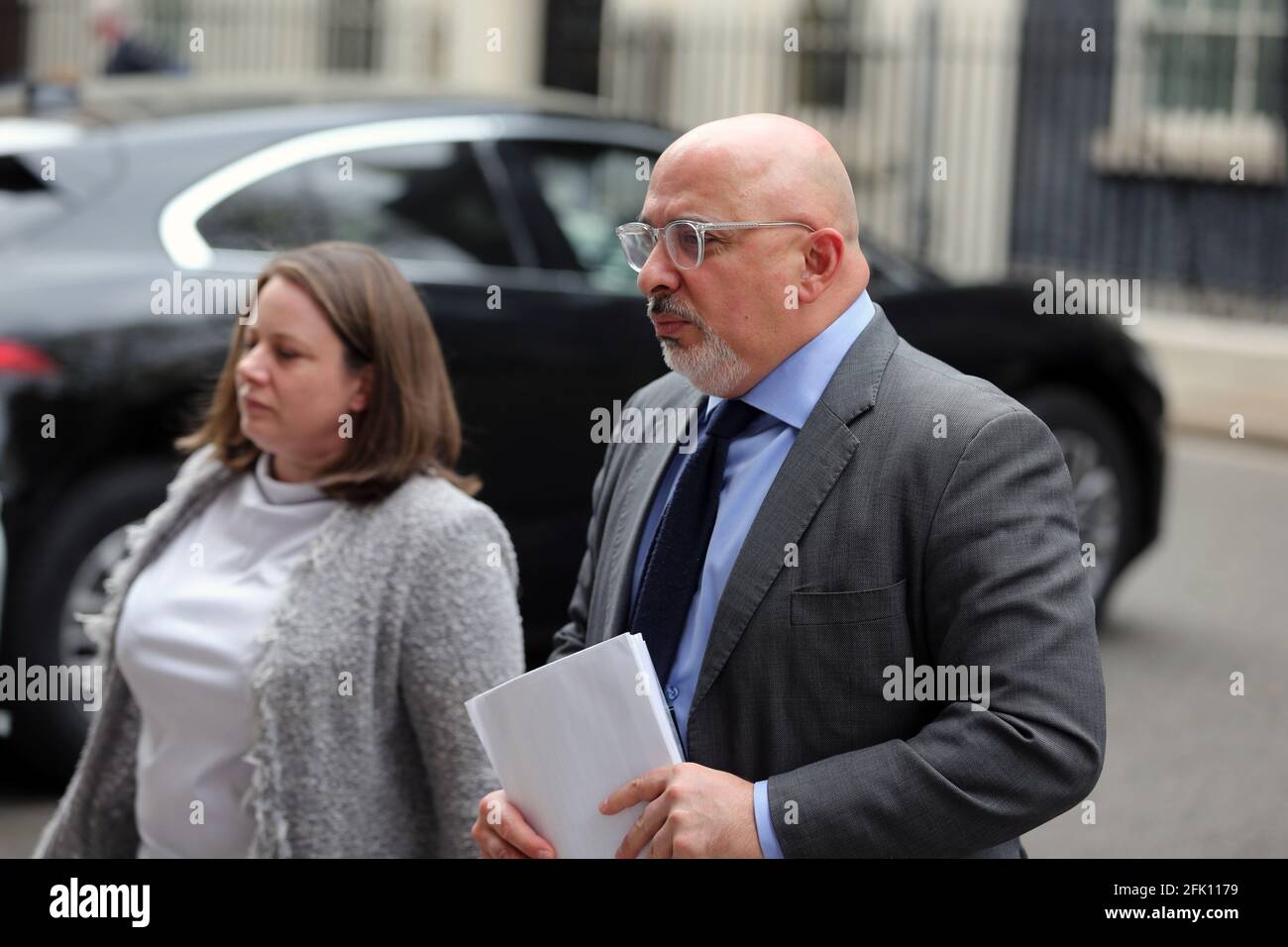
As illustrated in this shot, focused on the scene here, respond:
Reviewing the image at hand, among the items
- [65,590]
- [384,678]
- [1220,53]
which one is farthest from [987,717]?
[1220,53]

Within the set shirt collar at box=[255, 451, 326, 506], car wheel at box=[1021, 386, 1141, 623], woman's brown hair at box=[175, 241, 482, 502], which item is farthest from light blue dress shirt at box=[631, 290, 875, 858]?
car wheel at box=[1021, 386, 1141, 623]

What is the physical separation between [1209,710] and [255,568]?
13.6 feet

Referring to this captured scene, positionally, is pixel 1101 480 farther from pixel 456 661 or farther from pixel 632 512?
pixel 632 512

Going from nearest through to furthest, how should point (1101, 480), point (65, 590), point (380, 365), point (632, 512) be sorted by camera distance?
point (632, 512)
point (380, 365)
point (65, 590)
point (1101, 480)

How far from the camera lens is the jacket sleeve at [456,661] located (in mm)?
Result: 2787

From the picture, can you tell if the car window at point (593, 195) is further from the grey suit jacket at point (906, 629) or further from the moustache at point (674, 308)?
the grey suit jacket at point (906, 629)

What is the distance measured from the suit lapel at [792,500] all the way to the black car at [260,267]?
2789 millimetres

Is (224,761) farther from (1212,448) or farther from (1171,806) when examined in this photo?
(1212,448)

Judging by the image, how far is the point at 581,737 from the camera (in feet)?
7.29

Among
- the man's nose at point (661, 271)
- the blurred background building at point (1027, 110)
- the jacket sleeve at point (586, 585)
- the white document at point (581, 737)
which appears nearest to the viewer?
the white document at point (581, 737)

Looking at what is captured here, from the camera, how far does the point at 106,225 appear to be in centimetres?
520

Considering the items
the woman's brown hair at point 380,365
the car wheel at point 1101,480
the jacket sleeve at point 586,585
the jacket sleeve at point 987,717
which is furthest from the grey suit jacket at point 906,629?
the car wheel at point 1101,480

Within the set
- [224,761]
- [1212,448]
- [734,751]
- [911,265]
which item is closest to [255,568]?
[224,761]

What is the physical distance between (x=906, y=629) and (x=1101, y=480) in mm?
4844
